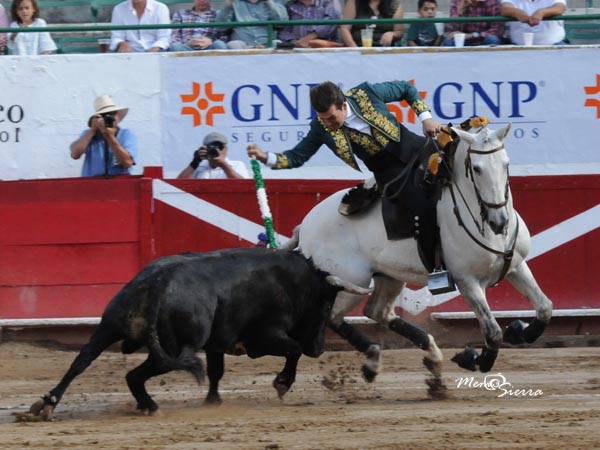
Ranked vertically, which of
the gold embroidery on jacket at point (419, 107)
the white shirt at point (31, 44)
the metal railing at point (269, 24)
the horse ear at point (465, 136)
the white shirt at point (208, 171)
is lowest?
the white shirt at point (208, 171)

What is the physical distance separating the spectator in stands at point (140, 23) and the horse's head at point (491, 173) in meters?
4.23

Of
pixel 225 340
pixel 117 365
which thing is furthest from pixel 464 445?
pixel 117 365

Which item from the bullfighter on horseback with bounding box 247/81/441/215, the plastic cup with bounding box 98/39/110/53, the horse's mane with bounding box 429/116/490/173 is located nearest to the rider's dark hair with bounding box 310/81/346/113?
the bullfighter on horseback with bounding box 247/81/441/215

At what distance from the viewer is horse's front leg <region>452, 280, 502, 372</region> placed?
278 inches

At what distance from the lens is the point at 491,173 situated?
268 inches

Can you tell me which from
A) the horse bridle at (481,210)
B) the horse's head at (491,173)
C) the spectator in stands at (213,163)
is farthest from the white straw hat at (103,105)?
the horse's head at (491,173)

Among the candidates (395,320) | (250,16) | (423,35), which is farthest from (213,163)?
(395,320)

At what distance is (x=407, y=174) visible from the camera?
737 cm

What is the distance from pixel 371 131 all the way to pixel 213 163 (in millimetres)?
2612

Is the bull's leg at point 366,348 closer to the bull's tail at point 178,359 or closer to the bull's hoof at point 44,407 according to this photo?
the bull's tail at point 178,359

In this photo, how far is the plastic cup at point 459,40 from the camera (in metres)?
10.4

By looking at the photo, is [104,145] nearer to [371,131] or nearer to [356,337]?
[371,131]

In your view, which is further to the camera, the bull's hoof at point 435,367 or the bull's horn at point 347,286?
the bull's hoof at point 435,367

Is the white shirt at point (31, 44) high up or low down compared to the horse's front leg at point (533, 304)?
up
